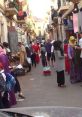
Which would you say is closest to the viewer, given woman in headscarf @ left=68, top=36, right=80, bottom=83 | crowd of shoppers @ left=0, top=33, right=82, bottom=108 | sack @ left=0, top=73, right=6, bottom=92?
Result: sack @ left=0, top=73, right=6, bottom=92

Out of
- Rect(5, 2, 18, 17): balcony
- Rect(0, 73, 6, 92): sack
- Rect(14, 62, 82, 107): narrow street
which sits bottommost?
Rect(14, 62, 82, 107): narrow street

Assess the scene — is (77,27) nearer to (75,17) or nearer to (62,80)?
(75,17)

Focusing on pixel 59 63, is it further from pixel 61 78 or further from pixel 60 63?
pixel 61 78

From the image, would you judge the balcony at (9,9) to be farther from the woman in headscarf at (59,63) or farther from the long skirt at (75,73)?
the woman in headscarf at (59,63)

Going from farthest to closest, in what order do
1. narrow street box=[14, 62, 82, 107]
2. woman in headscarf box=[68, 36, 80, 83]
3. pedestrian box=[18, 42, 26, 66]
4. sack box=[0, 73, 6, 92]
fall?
pedestrian box=[18, 42, 26, 66], woman in headscarf box=[68, 36, 80, 83], narrow street box=[14, 62, 82, 107], sack box=[0, 73, 6, 92]

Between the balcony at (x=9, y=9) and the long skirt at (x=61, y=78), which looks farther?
the balcony at (x=9, y=9)

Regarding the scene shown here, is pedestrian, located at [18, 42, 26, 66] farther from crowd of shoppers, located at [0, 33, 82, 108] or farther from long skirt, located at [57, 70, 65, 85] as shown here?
long skirt, located at [57, 70, 65, 85]

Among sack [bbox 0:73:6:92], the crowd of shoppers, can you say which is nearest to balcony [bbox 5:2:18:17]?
the crowd of shoppers

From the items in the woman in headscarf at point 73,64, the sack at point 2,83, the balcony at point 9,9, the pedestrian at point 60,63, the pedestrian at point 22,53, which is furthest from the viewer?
the balcony at point 9,9

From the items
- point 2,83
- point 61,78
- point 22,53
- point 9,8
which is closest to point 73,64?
point 61,78

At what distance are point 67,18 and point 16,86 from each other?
2370cm

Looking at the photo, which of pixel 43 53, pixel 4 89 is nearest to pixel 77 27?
pixel 43 53

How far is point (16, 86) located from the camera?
12.3 meters

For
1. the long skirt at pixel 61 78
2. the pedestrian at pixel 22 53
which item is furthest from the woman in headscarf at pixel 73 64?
the pedestrian at pixel 22 53
